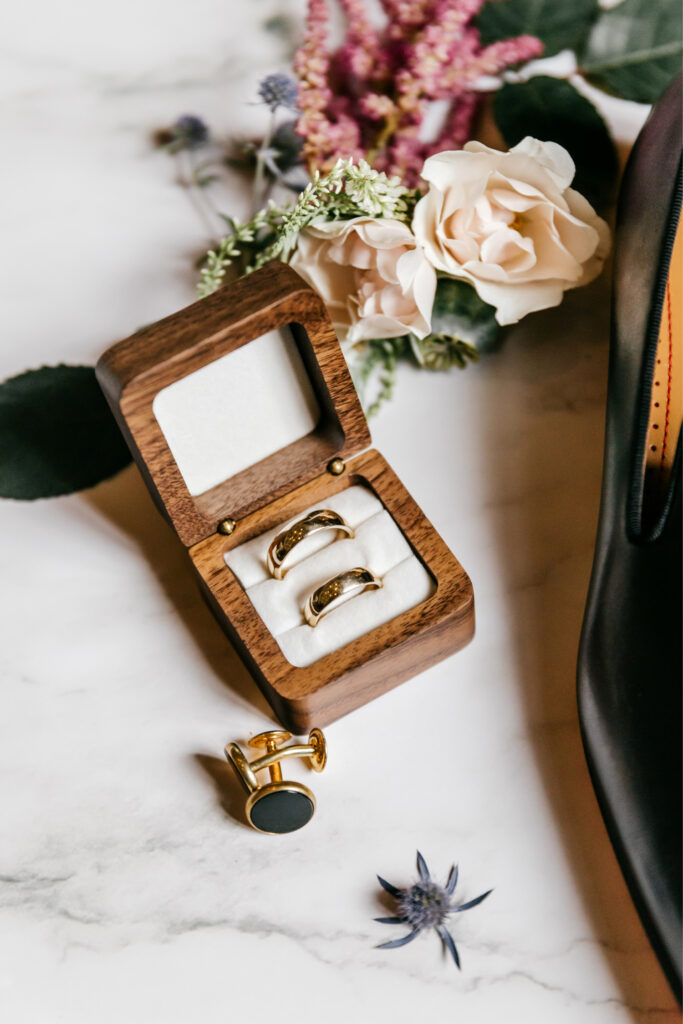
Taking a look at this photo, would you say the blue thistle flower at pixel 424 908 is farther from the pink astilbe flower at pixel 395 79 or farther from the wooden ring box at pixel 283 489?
the pink astilbe flower at pixel 395 79

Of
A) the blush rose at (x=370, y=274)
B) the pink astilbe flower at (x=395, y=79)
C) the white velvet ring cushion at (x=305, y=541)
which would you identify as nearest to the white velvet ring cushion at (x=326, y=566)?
the white velvet ring cushion at (x=305, y=541)

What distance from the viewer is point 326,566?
0.58 metres

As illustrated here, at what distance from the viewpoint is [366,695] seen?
57cm

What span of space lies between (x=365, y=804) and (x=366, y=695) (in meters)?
0.06

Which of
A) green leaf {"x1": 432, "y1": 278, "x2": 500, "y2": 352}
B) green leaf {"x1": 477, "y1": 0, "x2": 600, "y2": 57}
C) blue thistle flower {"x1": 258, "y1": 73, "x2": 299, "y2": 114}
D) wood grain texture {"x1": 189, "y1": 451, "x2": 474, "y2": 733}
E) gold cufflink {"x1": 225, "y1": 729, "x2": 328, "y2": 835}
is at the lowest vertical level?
gold cufflink {"x1": 225, "y1": 729, "x2": 328, "y2": 835}

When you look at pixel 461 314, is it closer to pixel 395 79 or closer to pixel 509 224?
pixel 509 224

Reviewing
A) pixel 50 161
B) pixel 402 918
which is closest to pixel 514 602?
pixel 402 918

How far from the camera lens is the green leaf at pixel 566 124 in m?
0.70

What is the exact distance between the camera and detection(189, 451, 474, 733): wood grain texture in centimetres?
53

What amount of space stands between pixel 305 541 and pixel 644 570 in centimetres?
20

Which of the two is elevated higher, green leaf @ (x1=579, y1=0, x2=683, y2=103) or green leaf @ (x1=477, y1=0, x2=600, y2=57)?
green leaf @ (x1=477, y1=0, x2=600, y2=57)

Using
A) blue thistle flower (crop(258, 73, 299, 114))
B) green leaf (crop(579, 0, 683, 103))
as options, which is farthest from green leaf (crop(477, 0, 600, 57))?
blue thistle flower (crop(258, 73, 299, 114))

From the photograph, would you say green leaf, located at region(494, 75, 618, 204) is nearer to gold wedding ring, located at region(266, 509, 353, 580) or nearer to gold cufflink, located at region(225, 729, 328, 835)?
gold wedding ring, located at region(266, 509, 353, 580)

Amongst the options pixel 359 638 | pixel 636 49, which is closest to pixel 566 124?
pixel 636 49
